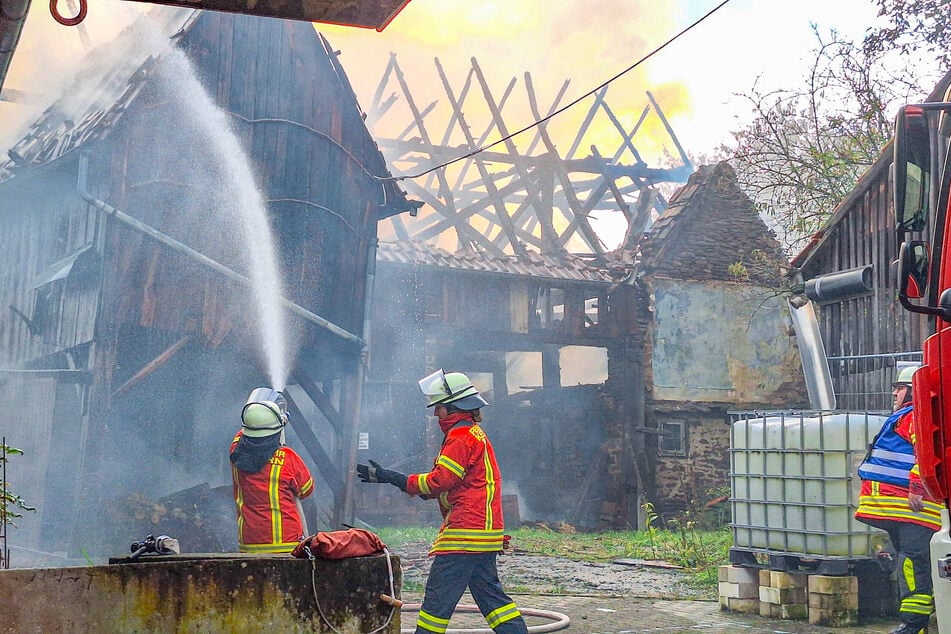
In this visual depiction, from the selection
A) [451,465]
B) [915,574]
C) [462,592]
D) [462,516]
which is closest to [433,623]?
[462,592]

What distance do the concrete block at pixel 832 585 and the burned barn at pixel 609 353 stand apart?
10205 mm

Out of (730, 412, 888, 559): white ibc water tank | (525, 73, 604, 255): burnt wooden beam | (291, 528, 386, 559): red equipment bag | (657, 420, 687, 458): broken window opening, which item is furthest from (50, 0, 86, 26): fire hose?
(525, 73, 604, 255): burnt wooden beam

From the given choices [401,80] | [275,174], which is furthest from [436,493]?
[401,80]

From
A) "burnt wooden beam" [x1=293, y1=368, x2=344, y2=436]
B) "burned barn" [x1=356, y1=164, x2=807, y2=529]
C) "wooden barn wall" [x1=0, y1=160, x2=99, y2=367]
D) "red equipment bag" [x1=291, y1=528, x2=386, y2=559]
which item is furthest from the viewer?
"burned barn" [x1=356, y1=164, x2=807, y2=529]

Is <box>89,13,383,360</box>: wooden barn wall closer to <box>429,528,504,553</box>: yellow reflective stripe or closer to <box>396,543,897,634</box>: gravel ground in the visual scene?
<box>396,543,897,634</box>: gravel ground

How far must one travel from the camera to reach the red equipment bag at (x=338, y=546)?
4.61m

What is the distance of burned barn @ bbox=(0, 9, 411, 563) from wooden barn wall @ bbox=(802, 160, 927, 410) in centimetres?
605

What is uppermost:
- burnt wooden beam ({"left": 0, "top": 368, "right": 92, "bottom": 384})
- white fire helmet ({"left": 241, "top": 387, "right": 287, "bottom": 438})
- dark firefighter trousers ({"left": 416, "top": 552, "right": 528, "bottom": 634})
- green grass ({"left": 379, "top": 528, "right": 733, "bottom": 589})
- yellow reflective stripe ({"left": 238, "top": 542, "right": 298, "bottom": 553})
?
burnt wooden beam ({"left": 0, "top": 368, "right": 92, "bottom": 384})

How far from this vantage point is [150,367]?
36.6ft

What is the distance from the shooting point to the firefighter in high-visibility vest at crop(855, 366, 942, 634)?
20.4 feet

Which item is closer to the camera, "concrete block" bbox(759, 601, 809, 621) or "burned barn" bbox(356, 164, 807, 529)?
"concrete block" bbox(759, 601, 809, 621)

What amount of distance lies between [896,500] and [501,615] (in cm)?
272

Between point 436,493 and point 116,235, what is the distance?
7.05 meters

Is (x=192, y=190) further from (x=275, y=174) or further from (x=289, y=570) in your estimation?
(x=289, y=570)
